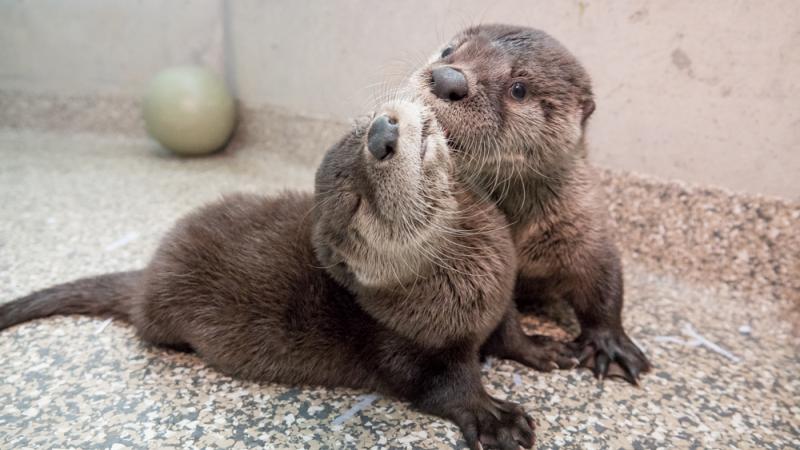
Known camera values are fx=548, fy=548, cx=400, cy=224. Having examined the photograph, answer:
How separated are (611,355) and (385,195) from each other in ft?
3.13

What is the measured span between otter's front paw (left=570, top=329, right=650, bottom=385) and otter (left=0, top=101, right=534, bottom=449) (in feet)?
1.34

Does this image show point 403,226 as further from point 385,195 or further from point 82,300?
point 82,300

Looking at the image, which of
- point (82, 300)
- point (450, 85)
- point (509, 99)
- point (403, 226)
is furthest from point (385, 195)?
point (82, 300)

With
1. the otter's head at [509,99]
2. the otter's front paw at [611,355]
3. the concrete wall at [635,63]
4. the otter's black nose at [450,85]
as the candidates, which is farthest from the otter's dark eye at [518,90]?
the otter's front paw at [611,355]

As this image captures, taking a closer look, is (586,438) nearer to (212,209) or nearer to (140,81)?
(212,209)

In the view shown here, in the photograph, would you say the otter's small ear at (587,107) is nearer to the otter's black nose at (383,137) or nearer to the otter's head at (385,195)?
the otter's head at (385,195)

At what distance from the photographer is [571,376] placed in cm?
164

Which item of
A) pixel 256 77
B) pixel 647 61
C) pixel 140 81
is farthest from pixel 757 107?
pixel 140 81

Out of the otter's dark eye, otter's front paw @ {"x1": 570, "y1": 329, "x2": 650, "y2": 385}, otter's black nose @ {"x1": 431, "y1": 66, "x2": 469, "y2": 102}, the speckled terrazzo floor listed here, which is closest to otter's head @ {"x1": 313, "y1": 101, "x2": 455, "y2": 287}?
otter's black nose @ {"x1": 431, "y1": 66, "x2": 469, "y2": 102}

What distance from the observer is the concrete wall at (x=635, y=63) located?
1998 millimetres

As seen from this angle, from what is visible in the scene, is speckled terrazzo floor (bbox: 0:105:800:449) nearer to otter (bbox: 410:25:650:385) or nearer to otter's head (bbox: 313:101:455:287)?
otter (bbox: 410:25:650:385)

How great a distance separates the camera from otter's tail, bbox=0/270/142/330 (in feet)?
5.65

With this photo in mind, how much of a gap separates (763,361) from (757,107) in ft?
3.02

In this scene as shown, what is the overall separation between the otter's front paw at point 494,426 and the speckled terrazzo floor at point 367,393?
1.9 inches
